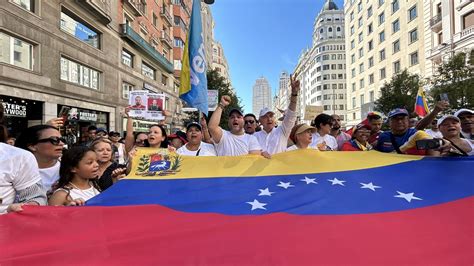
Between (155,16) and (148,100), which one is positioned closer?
(148,100)

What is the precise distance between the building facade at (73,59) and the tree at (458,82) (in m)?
19.6

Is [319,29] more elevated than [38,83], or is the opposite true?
[319,29]

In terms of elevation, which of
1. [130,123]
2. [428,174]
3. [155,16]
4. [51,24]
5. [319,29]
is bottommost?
[428,174]

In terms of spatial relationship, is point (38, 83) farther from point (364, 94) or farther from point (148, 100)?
point (364, 94)

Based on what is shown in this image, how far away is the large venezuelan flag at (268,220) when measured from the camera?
215 centimetres

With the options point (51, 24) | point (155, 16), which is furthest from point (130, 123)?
point (155, 16)

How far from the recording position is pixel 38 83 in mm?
14727

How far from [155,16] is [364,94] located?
36898 mm

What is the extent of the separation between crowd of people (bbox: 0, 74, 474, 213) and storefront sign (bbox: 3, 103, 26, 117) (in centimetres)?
1065

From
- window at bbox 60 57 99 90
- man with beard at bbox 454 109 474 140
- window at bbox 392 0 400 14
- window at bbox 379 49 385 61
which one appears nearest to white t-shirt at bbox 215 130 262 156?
man with beard at bbox 454 109 474 140

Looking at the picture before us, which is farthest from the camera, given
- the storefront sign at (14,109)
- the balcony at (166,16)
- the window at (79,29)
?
the balcony at (166,16)

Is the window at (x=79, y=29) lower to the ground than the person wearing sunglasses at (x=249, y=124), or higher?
higher

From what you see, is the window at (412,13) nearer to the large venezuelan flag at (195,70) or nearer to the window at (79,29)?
the window at (79,29)

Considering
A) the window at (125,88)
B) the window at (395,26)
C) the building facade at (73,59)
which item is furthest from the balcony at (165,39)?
the window at (395,26)
